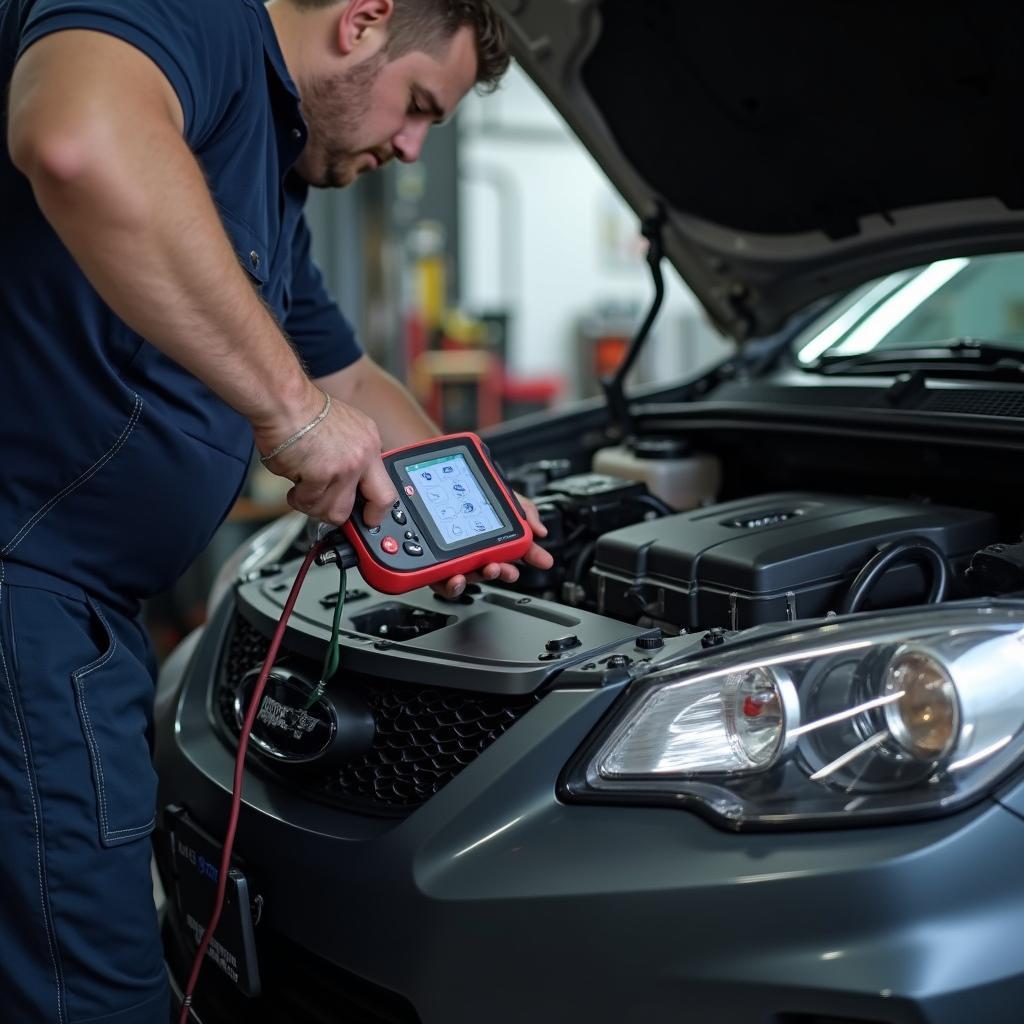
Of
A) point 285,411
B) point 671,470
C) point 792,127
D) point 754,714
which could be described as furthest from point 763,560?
point 792,127

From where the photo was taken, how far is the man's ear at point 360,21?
128 cm

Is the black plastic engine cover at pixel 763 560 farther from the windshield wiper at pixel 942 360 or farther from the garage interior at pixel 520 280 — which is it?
the garage interior at pixel 520 280

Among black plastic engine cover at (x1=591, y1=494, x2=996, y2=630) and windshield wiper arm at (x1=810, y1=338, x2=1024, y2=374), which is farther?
windshield wiper arm at (x1=810, y1=338, x2=1024, y2=374)

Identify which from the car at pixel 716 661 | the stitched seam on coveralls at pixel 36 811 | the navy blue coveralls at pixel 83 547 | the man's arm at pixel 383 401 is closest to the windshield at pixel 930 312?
the car at pixel 716 661

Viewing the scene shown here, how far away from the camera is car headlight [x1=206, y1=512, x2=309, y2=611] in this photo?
1725 millimetres

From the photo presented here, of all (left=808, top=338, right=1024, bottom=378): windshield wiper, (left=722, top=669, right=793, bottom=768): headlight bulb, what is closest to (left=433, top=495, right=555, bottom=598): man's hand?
(left=722, top=669, right=793, bottom=768): headlight bulb

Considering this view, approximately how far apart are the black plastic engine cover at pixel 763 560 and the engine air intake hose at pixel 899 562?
2 cm

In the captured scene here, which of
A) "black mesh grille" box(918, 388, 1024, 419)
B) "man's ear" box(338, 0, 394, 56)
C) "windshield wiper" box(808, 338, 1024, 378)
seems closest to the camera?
"man's ear" box(338, 0, 394, 56)

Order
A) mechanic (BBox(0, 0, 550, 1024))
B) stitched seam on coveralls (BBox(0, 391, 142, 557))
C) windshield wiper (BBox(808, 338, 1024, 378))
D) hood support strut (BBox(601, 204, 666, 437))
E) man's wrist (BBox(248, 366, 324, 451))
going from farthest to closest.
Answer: hood support strut (BBox(601, 204, 666, 437))
windshield wiper (BBox(808, 338, 1024, 378))
stitched seam on coveralls (BBox(0, 391, 142, 557))
man's wrist (BBox(248, 366, 324, 451))
mechanic (BBox(0, 0, 550, 1024))

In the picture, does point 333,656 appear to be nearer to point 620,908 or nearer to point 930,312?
point 620,908

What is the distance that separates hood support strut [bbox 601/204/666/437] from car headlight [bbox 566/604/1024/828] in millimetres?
1062

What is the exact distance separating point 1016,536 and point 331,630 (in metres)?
0.87

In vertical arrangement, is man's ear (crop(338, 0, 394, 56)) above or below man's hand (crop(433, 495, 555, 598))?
above

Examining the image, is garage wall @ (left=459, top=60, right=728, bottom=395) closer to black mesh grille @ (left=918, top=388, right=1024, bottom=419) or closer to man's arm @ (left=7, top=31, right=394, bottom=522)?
black mesh grille @ (left=918, top=388, right=1024, bottom=419)
